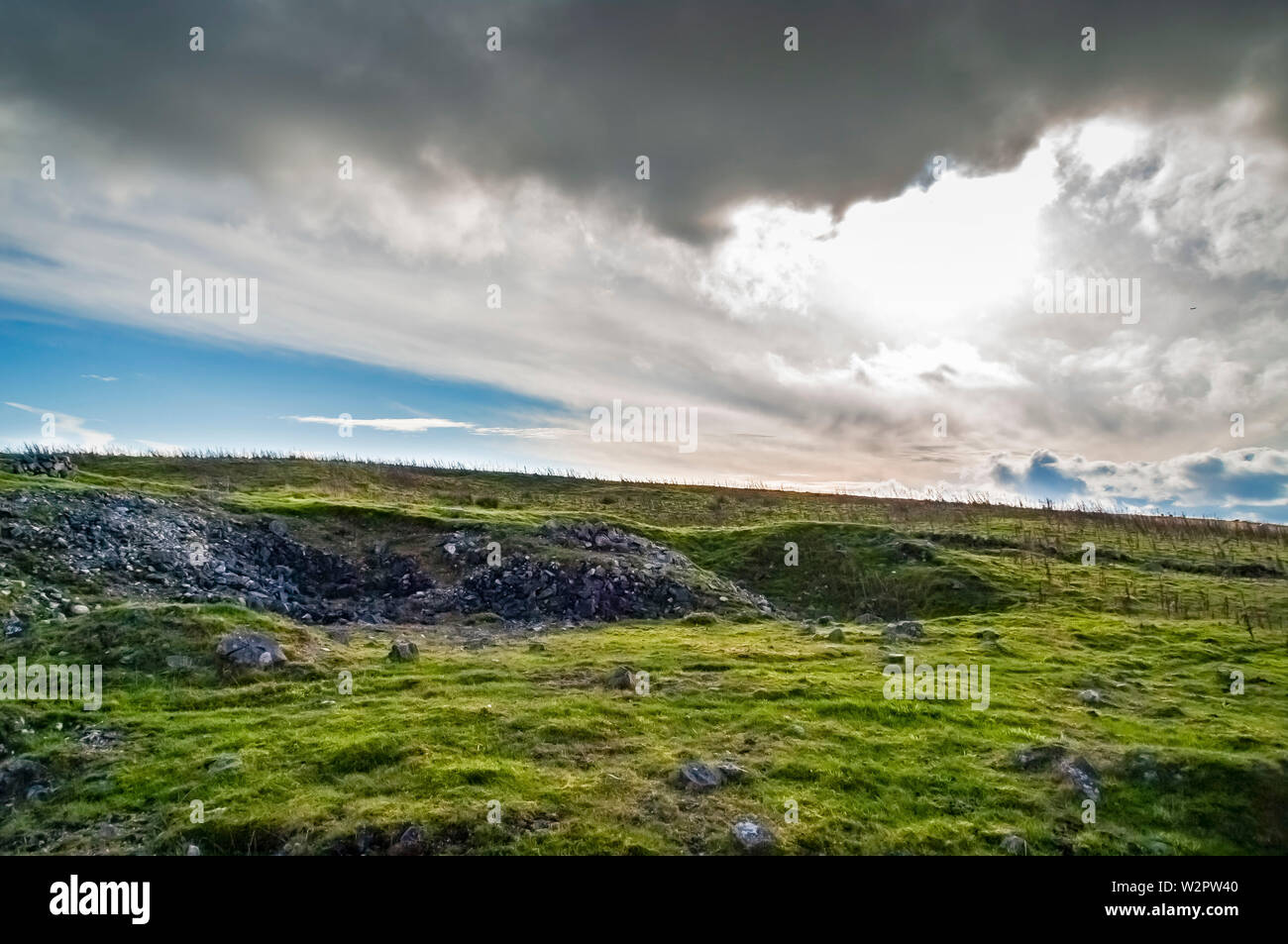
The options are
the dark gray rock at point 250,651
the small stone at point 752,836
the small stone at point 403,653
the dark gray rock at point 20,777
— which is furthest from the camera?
the small stone at point 403,653

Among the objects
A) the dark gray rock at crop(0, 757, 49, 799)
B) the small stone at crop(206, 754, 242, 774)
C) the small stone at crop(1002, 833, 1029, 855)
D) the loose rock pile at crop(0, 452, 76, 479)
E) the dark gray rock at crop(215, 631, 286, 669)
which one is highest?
the loose rock pile at crop(0, 452, 76, 479)

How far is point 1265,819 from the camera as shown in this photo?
436 inches

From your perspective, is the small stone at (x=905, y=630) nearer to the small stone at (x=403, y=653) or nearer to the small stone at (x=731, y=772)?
→ the small stone at (x=731, y=772)

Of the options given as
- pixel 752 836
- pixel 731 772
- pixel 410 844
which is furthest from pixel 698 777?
pixel 410 844

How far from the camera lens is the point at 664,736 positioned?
13.0 m

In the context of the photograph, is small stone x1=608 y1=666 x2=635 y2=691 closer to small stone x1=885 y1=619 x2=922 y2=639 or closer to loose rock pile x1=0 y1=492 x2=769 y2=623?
loose rock pile x1=0 y1=492 x2=769 y2=623

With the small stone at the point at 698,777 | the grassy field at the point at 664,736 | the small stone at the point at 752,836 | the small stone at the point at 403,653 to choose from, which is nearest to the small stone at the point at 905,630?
the grassy field at the point at 664,736

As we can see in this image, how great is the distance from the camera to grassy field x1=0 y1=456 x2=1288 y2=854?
32.8 ft

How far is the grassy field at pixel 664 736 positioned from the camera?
10000mm

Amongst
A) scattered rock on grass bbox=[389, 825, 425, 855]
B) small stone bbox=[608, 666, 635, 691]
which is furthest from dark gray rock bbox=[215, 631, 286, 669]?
scattered rock on grass bbox=[389, 825, 425, 855]
